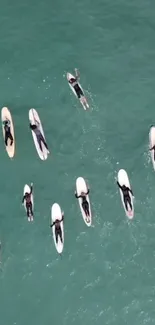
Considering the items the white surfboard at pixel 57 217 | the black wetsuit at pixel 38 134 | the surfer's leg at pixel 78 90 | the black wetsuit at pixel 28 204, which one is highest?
the surfer's leg at pixel 78 90

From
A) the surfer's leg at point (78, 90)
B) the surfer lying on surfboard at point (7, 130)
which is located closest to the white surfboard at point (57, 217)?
the surfer lying on surfboard at point (7, 130)

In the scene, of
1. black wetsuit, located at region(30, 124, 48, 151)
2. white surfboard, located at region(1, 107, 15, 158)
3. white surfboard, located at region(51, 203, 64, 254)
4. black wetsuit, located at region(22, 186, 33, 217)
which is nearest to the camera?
white surfboard, located at region(51, 203, 64, 254)

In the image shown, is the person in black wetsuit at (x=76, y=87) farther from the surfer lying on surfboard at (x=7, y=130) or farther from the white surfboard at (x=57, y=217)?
the white surfboard at (x=57, y=217)

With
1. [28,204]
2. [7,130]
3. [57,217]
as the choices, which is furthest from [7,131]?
[57,217]

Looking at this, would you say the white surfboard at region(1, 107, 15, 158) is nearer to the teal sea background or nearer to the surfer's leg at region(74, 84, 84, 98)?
the teal sea background

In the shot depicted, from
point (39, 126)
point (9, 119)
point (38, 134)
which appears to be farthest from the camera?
point (9, 119)

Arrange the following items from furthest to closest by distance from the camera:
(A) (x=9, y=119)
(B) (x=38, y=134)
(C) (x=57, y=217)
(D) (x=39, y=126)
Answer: (A) (x=9, y=119) < (D) (x=39, y=126) < (B) (x=38, y=134) < (C) (x=57, y=217)

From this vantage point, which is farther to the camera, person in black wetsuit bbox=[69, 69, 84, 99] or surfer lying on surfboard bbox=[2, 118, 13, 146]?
person in black wetsuit bbox=[69, 69, 84, 99]

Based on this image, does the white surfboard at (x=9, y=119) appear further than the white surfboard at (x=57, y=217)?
Yes

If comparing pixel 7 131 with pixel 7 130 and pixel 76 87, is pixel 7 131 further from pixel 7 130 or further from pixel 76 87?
pixel 76 87

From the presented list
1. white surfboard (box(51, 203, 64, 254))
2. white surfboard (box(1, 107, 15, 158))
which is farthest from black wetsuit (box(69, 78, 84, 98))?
white surfboard (box(51, 203, 64, 254))
